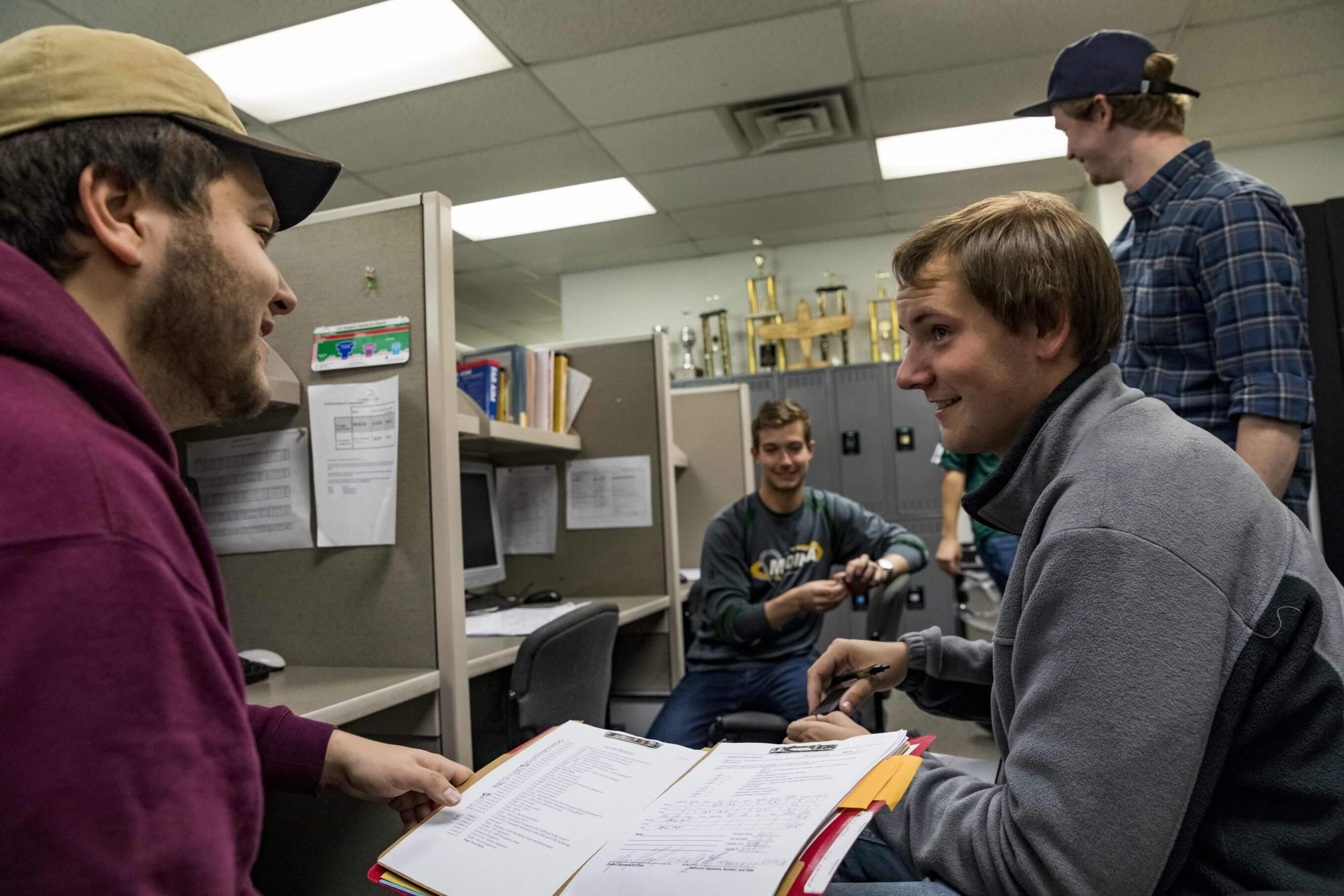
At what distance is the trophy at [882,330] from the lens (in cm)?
570

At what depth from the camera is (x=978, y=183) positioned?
4.91 meters

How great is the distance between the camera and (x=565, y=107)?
12.1ft

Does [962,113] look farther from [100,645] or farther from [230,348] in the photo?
[100,645]

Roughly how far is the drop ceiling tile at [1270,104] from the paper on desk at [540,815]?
4.22 metres

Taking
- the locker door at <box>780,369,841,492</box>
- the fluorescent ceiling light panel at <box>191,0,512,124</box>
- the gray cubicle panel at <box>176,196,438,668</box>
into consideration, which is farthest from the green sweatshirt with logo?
the locker door at <box>780,369,841,492</box>

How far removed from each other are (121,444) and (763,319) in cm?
558

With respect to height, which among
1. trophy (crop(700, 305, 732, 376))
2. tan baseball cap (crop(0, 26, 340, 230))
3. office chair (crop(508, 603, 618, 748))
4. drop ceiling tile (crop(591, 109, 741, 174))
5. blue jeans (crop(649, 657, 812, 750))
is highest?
drop ceiling tile (crop(591, 109, 741, 174))

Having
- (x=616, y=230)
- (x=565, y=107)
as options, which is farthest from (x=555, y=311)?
(x=565, y=107)

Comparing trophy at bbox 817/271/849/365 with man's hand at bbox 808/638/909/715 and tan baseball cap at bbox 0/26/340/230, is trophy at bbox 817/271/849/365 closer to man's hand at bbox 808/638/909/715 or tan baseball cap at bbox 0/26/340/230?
man's hand at bbox 808/638/909/715

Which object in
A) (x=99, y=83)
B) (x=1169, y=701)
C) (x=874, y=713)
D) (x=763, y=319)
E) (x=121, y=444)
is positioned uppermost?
(x=763, y=319)

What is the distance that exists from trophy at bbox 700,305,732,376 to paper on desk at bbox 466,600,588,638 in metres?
3.79

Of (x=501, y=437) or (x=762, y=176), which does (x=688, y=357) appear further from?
(x=501, y=437)

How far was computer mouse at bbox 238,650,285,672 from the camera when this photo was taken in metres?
1.35

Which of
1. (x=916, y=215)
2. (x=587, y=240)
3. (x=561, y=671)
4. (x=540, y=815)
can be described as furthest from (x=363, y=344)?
(x=916, y=215)
